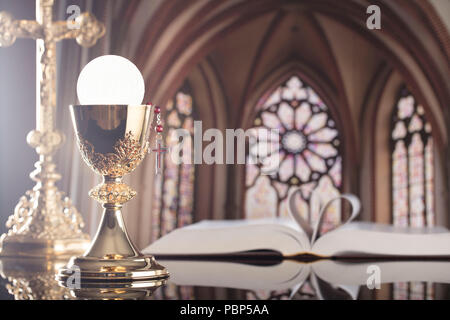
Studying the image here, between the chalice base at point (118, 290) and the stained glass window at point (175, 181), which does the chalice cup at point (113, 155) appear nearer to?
the chalice base at point (118, 290)

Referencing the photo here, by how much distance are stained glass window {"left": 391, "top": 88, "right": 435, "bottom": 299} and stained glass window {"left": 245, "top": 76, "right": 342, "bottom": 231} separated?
4.93 feet

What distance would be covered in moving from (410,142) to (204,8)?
15.9 feet

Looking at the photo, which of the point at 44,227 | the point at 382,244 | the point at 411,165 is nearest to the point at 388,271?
the point at 382,244

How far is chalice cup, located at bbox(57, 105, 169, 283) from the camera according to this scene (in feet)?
4.17

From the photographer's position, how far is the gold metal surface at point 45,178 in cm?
185

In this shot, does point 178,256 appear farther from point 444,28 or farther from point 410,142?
point 410,142

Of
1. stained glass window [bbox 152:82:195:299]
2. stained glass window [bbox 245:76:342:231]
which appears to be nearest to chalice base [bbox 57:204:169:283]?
stained glass window [bbox 152:82:195:299]

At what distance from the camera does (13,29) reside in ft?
6.81

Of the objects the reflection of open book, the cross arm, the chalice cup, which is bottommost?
the reflection of open book

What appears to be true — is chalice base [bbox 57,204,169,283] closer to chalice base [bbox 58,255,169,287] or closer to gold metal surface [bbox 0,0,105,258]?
chalice base [bbox 58,255,169,287]

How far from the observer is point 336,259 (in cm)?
191

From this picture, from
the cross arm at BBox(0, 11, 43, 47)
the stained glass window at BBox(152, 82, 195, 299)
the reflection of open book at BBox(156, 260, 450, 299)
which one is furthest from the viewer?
the stained glass window at BBox(152, 82, 195, 299)

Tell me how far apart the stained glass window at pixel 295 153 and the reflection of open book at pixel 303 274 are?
11.7 metres

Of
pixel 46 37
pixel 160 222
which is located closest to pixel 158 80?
pixel 160 222
